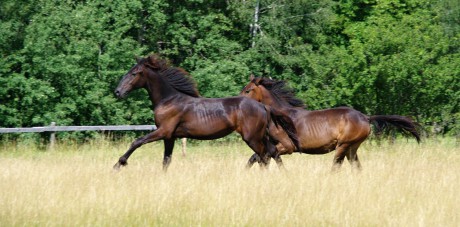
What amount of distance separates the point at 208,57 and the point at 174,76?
14187mm

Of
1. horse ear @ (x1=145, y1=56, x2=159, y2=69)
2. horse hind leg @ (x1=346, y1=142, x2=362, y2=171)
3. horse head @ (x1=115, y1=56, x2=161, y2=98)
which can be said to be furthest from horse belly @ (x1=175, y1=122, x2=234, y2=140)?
horse hind leg @ (x1=346, y1=142, x2=362, y2=171)

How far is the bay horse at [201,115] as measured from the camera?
13.7 metres

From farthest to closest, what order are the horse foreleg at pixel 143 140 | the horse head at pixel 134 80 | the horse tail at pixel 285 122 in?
the horse head at pixel 134 80 → the horse tail at pixel 285 122 → the horse foreleg at pixel 143 140

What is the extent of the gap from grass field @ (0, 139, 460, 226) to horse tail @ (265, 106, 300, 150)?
459mm

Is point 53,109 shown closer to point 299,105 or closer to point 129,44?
point 129,44

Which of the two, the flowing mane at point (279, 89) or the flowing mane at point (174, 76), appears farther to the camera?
the flowing mane at point (279, 89)

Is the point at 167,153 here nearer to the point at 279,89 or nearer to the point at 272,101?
the point at 272,101

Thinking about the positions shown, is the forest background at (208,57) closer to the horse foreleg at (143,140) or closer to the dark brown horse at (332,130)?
the dark brown horse at (332,130)

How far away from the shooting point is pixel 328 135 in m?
13.8

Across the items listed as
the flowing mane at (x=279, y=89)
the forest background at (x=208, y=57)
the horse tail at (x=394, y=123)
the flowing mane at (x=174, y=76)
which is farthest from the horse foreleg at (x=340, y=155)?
the forest background at (x=208, y=57)

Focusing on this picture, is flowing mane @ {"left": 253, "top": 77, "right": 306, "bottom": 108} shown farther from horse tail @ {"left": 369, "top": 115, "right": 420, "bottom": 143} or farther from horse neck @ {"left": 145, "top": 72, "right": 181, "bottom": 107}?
horse neck @ {"left": 145, "top": 72, "right": 181, "bottom": 107}

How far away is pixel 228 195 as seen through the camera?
10.2m

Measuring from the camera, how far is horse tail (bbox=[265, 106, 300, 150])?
45.4 ft

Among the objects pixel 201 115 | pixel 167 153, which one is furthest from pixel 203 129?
pixel 167 153
